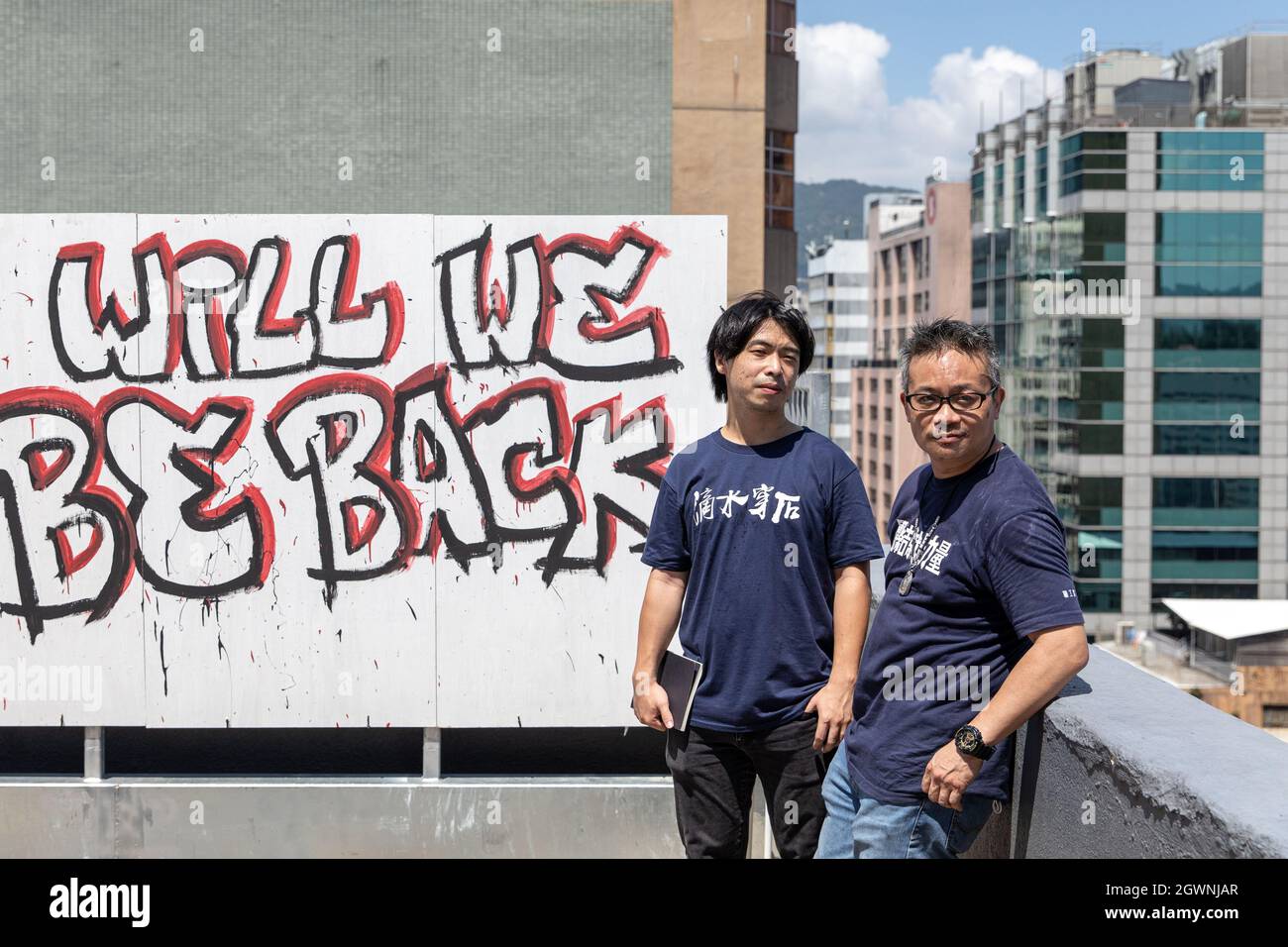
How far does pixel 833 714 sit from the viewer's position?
3.22 m

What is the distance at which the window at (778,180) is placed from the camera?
32.0ft

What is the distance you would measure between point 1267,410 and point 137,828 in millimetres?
85643

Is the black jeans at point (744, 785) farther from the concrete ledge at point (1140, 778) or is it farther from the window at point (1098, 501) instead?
the window at point (1098, 501)

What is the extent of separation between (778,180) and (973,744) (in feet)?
25.3

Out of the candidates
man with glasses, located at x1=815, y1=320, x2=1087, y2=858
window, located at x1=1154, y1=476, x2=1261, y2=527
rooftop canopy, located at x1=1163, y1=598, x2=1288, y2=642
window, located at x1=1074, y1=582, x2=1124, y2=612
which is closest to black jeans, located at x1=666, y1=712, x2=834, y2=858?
man with glasses, located at x1=815, y1=320, x2=1087, y2=858

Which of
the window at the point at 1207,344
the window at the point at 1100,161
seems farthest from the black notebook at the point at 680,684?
the window at the point at 1207,344

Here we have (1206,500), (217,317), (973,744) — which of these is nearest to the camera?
(973,744)

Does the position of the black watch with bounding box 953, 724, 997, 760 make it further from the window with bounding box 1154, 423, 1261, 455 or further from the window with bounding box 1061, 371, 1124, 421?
the window with bounding box 1154, 423, 1261, 455

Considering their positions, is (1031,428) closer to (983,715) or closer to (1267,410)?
(1267,410)

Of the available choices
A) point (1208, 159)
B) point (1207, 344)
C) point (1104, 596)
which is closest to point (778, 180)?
point (1208, 159)

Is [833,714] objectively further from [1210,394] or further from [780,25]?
[1210,394]

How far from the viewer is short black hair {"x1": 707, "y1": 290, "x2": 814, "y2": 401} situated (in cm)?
339

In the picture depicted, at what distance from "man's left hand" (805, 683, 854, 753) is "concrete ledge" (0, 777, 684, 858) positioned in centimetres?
242
